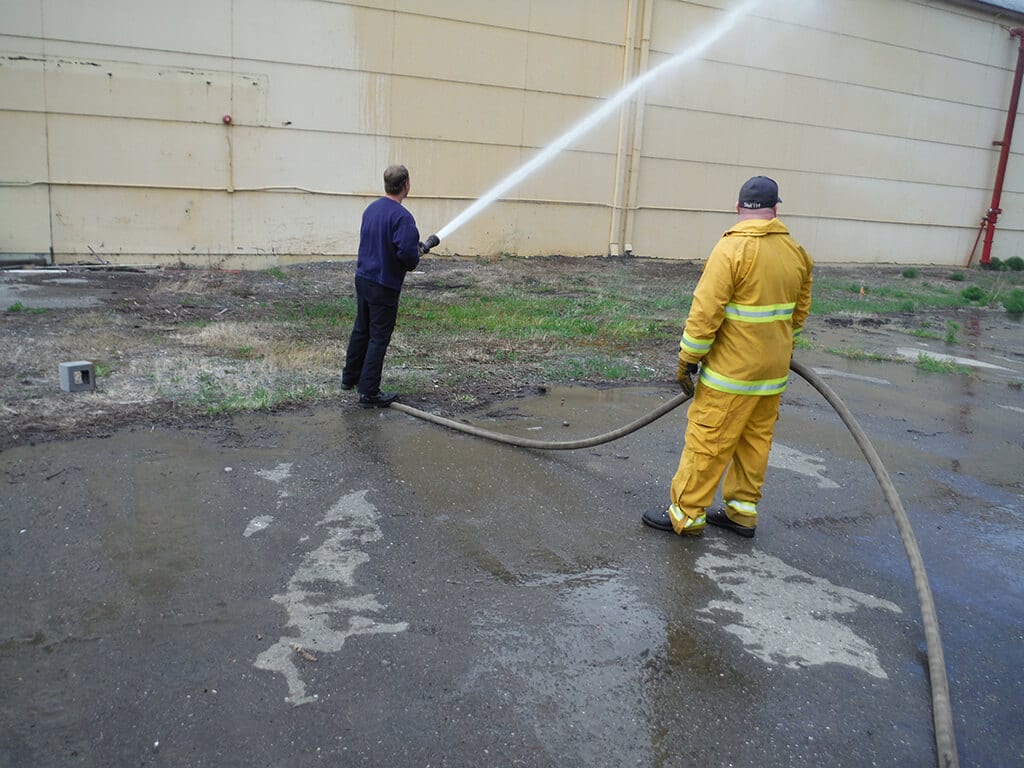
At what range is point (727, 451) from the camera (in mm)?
4238

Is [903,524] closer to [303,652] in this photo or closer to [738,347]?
[738,347]

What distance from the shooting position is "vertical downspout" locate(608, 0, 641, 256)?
16219 mm

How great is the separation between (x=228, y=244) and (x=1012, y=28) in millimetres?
20010

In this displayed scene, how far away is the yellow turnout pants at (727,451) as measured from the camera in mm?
4164

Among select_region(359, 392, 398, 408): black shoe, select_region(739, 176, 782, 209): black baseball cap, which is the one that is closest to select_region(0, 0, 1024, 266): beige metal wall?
select_region(359, 392, 398, 408): black shoe

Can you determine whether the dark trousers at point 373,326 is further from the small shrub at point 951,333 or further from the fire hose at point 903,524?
the small shrub at point 951,333

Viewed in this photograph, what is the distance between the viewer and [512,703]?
9.55 ft

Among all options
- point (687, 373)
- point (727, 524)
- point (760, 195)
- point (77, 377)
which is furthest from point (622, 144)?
point (727, 524)

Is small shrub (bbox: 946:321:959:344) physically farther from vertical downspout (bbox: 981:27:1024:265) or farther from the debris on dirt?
vertical downspout (bbox: 981:27:1024:265)

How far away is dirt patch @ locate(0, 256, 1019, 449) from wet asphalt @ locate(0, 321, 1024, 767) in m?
0.64

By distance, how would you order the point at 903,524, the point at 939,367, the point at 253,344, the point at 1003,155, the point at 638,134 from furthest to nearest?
the point at 1003,155 < the point at 638,134 < the point at 939,367 < the point at 253,344 < the point at 903,524

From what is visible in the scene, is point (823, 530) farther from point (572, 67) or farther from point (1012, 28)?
point (1012, 28)

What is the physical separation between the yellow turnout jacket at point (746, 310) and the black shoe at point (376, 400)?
2700 mm

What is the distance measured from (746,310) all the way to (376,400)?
9.95 feet
